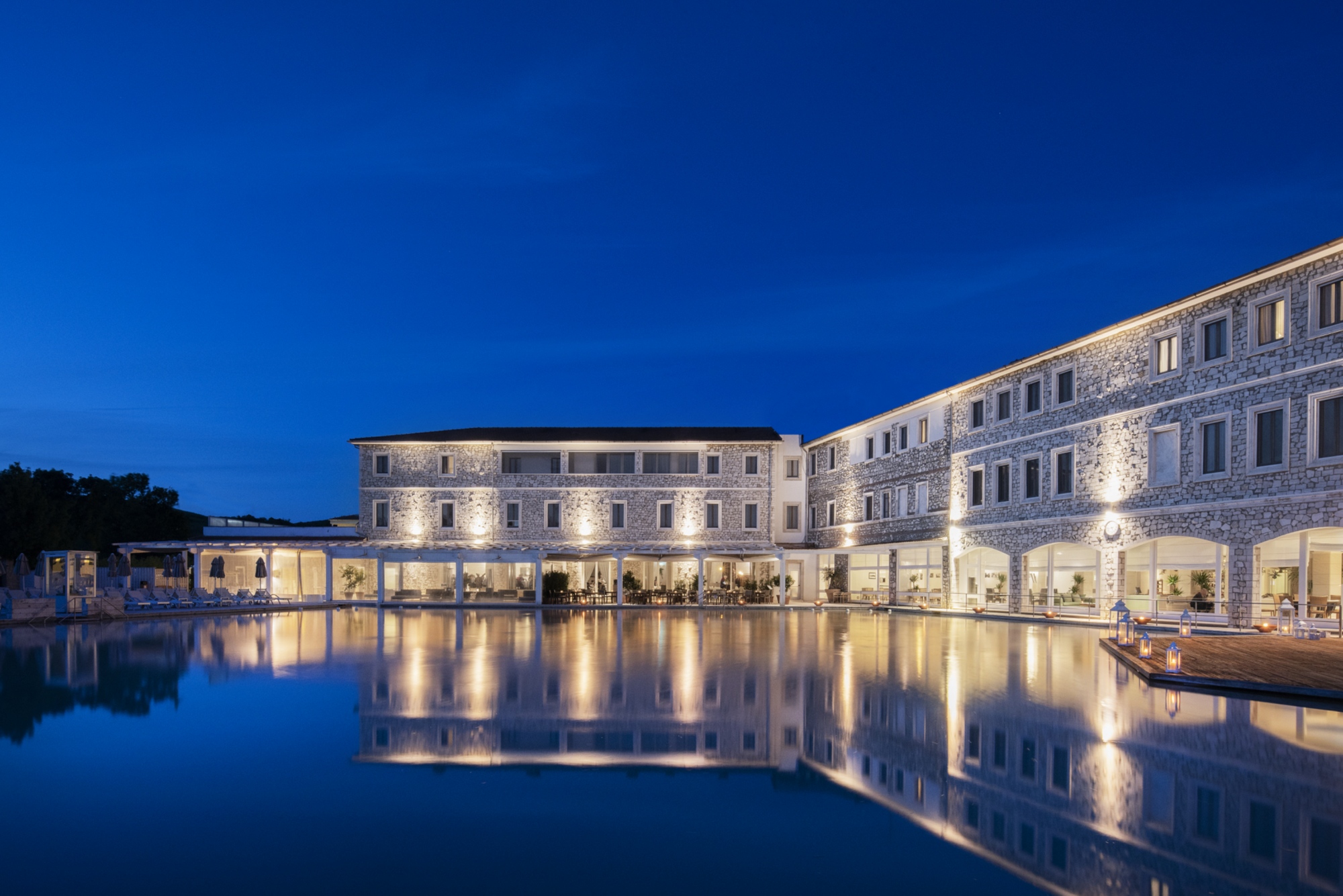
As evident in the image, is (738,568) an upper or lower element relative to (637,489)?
lower

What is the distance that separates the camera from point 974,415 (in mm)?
29469

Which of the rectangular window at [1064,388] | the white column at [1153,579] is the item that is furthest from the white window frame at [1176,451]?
the rectangular window at [1064,388]

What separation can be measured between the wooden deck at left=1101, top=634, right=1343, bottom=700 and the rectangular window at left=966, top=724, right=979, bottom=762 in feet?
15.9

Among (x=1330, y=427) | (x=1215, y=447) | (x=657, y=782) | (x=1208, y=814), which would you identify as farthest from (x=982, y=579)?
(x=657, y=782)

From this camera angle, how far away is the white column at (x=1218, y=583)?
779 inches

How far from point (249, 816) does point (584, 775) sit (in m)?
2.15

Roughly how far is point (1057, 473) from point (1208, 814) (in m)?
21.2

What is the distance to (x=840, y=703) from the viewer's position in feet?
31.7

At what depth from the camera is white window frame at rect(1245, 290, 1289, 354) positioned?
18.0 m

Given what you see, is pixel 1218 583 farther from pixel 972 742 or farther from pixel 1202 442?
pixel 972 742

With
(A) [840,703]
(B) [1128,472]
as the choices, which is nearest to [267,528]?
(B) [1128,472]

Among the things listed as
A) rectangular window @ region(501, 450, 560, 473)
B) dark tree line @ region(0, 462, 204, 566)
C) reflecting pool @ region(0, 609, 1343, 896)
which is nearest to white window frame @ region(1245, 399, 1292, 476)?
reflecting pool @ region(0, 609, 1343, 896)

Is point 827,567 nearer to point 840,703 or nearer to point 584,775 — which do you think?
point 840,703

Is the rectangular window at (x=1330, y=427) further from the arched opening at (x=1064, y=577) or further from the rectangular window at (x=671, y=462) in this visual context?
the rectangular window at (x=671, y=462)
